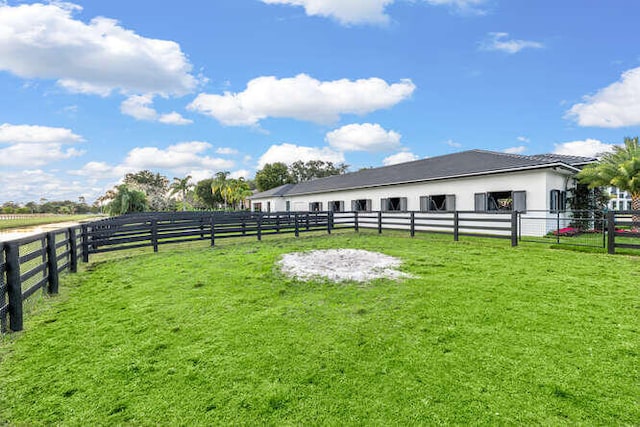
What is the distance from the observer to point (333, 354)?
3080mm

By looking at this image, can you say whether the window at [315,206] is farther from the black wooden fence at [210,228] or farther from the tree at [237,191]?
the tree at [237,191]

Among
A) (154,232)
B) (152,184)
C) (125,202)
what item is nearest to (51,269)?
(154,232)

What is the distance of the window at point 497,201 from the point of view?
13.2m

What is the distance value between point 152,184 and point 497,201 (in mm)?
66515

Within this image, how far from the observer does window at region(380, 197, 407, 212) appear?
1808cm

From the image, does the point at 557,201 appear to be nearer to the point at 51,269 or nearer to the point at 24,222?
the point at 51,269

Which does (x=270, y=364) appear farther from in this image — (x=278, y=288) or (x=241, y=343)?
(x=278, y=288)

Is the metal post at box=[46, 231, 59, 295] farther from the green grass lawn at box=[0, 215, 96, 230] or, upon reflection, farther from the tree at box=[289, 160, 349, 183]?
the tree at box=[289, 160, 349, 183]

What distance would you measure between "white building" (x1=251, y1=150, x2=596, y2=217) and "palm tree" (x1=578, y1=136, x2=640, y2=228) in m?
0.85

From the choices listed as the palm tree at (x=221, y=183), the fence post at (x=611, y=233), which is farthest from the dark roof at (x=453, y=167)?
the palm tree at (x=221, y=183)

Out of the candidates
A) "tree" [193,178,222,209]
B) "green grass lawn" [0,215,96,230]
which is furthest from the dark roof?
"tree" [193,178,222,209]

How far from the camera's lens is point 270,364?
9.65ft

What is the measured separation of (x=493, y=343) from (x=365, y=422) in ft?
6.17

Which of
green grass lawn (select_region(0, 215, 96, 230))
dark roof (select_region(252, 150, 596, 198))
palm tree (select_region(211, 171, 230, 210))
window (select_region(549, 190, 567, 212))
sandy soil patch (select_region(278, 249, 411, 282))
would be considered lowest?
sandy soil patch (select_region(278, 249, 411, 282))
